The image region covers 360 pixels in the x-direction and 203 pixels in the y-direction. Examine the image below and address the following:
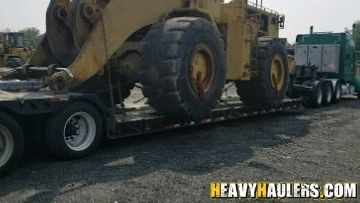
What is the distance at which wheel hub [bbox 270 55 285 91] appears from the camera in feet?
40.2

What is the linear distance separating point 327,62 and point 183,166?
14.2 m

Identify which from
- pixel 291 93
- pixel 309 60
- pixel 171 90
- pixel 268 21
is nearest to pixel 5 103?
pixel 171 90

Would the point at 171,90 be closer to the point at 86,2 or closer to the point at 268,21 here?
the point at 86,2

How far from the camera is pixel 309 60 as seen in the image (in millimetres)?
19844

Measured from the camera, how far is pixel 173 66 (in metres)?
8.16

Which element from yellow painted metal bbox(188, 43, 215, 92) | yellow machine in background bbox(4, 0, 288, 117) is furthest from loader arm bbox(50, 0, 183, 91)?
yellow painted metal bbox(188, 43, 215, 92)

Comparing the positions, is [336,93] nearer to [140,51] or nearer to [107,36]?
[140,51]

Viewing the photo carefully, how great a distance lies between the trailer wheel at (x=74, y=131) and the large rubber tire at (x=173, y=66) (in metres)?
1.23

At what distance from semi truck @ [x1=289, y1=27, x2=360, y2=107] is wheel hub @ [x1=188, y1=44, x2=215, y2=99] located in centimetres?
912

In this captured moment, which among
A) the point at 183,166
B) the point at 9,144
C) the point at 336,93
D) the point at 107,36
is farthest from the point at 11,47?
the point at 183,166

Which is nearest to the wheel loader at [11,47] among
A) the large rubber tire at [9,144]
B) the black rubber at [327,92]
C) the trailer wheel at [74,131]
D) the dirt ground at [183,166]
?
the black rubber at [327,92]

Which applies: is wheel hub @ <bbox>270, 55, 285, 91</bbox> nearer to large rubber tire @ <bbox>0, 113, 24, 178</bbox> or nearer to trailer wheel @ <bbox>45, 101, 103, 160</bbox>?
trailer wheel @ <bbox>45, 101, 103, 160</bbox>

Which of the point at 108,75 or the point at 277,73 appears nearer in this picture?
the point at 108,75

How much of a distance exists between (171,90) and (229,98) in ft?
18.0
